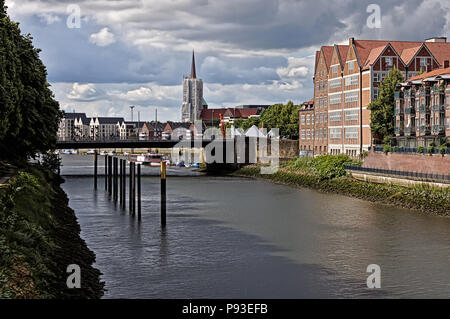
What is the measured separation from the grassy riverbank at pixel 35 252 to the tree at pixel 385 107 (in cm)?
5511

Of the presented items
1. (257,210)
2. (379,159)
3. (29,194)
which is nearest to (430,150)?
(379,159)

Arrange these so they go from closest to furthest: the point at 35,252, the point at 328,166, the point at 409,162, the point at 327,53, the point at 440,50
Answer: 1. the point at 35,252
2. the point at 409,162
3. the point at 328,166
4. the point at 440,50
5. the point at 327,53

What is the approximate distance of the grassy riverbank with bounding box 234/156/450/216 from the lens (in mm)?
55719

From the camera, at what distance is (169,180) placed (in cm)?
9656

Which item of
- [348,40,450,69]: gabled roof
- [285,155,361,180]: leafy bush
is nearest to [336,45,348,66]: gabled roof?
[348,40,450,69]: gabled roof

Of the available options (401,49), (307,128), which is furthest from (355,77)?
(307,128)

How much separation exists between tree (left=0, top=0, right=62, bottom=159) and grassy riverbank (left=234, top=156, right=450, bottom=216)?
32.3m

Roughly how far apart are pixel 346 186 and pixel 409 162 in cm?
945

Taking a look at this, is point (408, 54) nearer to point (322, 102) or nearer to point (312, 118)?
point (322, 102)

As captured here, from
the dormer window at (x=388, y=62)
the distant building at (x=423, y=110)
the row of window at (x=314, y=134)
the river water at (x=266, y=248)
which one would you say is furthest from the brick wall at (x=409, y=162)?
the row of window at (x=314, y=134)

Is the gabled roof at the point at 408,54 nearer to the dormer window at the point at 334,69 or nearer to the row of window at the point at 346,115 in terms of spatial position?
the row of window at the point at 346,115

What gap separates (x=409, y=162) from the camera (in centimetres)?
6738

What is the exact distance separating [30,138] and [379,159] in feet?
124
